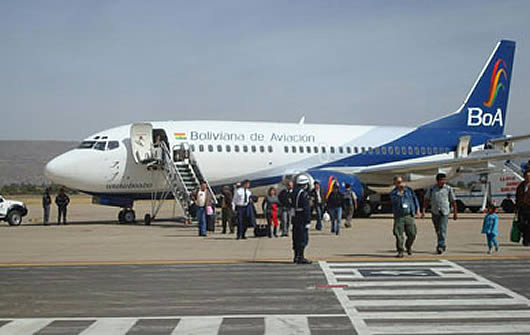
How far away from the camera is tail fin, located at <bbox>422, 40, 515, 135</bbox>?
1400 inches

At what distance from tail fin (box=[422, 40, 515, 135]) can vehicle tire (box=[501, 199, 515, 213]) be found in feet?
16.1

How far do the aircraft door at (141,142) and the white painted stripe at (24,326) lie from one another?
59.0ft

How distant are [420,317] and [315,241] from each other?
10341 mm

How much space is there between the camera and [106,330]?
7223 millimetres

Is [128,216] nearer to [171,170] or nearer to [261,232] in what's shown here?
[171,170]

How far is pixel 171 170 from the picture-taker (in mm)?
25281

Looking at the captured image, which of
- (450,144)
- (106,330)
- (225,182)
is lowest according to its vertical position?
(106,330)

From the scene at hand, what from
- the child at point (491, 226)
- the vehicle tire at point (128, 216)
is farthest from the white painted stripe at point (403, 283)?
the vehicle tire at point (128, 216)

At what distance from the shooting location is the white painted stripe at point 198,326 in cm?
706

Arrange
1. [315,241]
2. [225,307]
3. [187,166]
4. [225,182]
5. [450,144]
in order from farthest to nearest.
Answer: [450,144] → [225,182] → [187,166] → [315,241] → [225,307]

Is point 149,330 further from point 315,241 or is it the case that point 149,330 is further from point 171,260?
point 315,241

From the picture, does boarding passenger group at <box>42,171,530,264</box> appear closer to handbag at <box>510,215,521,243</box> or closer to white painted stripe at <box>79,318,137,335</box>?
handbag at <box>510,215,521,243</box>

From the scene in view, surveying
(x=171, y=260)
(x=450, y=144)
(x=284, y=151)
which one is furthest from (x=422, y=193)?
(x=171, y=260)

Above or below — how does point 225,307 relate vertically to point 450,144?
below
